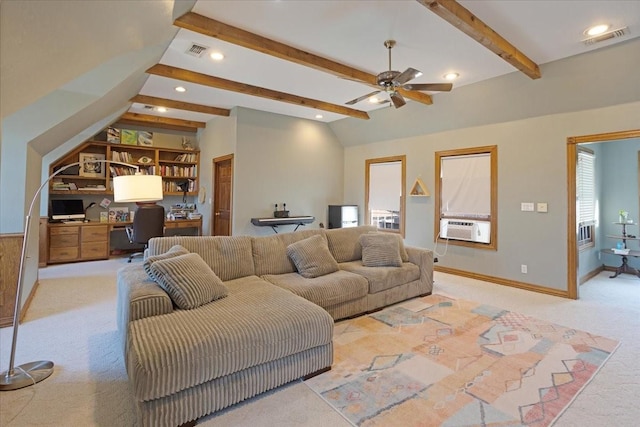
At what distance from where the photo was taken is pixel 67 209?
5.76 metres

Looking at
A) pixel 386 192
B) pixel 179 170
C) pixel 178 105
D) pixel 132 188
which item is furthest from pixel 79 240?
pixel 386 192

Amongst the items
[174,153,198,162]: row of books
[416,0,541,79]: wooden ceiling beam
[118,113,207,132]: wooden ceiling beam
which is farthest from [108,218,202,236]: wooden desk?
[416,0,541,79]: wooden ceiling beam

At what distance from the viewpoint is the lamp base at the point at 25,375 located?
80.9 inches

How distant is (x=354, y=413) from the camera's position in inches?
73.3

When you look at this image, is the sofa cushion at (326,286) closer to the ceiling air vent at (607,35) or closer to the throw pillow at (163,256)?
the throw pillow at (163,256)

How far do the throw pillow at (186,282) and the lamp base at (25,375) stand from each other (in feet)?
3.16

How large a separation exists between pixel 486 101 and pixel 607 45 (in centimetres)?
141

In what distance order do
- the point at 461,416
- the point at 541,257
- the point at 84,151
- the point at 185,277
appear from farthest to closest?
1. the point at 84,151
2. the point at 541,257
3. the point at 185,277
4. the point at 461,416

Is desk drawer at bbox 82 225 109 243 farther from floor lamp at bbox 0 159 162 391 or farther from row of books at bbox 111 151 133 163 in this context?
floor lamp at bbox 0 159 162 391

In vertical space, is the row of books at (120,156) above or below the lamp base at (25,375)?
above

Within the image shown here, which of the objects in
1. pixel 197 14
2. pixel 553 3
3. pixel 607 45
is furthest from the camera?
pixel 607 45

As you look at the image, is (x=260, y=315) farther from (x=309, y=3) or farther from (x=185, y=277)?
(x=309, y=3)

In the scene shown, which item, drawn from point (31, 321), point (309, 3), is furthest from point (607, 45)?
point (31, 321)

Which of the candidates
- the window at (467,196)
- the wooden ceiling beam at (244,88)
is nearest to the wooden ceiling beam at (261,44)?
the wooden ceiling beam at (244,88)
